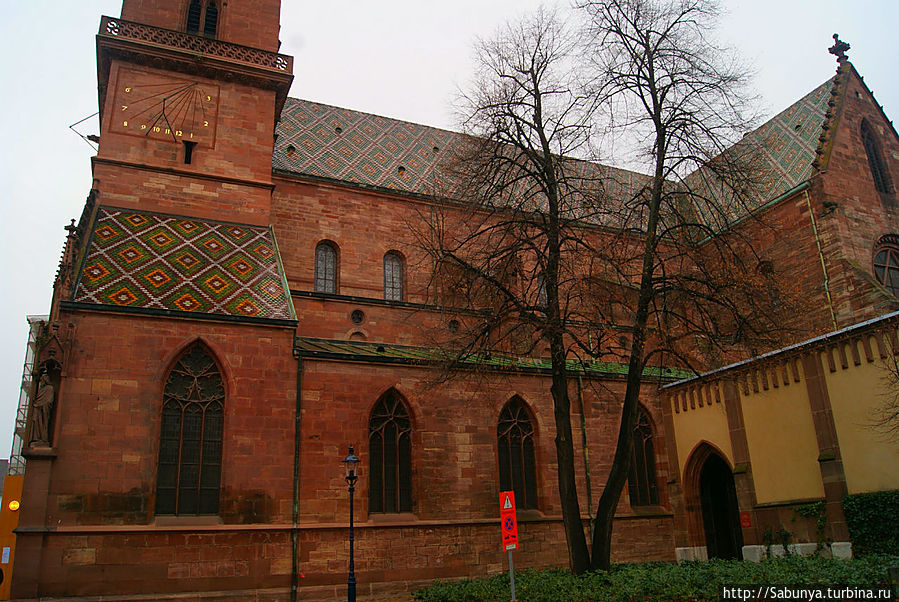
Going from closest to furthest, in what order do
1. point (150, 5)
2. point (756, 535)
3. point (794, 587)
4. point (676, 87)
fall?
point (794, 587) < point (676, 87) < point (756, 535) < point (150, 5)

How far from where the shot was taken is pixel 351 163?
24.1 m

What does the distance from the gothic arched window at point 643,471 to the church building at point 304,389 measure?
0.08 metres

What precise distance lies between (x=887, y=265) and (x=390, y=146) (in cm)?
1759

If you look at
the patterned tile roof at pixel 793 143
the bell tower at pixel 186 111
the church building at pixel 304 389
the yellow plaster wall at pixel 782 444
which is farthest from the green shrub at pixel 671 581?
the patterned tile roof at pixel 793 143

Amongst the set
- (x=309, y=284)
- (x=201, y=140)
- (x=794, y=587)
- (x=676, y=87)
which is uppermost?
(x=201, y=140)

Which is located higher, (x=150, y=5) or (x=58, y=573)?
(x=150, y=5)

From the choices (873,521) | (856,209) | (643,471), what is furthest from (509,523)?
(856,209)

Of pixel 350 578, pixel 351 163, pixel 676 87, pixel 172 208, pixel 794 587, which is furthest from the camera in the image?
pixel 351 163

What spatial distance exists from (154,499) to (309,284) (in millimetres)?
8478

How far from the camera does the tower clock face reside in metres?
18.6

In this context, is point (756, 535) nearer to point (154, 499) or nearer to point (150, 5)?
point (154, 499)

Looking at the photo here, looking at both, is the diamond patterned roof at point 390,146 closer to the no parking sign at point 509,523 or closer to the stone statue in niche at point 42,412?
the stone statue in niche at point 42,412

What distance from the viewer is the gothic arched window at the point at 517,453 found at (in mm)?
18359

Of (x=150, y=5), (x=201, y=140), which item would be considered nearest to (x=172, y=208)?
(x=201, y=140)
